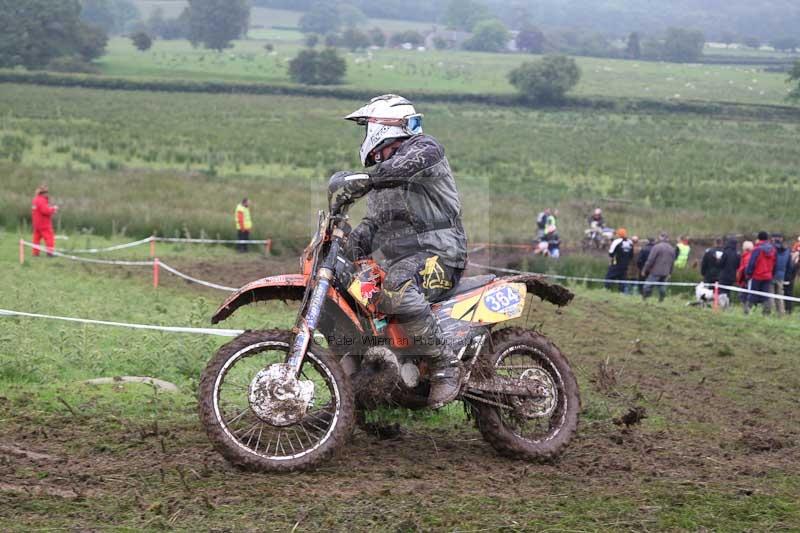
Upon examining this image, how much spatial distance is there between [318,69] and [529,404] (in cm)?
8753

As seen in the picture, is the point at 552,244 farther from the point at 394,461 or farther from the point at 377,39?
the point at 377,39

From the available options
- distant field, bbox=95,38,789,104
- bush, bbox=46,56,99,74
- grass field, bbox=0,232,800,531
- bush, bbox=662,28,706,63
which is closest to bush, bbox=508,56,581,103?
distant field, bbox=95,38,789,104

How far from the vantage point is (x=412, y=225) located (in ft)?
20.1

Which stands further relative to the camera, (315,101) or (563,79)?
(563,79)

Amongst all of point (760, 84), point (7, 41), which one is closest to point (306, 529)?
point (7, 41)

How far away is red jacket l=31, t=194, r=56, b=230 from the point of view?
19.0 metres

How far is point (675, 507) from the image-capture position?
5.28 metres

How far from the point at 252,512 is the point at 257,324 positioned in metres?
7.34

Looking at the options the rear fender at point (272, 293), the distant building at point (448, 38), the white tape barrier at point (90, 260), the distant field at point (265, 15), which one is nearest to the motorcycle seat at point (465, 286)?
the rear fender at point (272, 293)

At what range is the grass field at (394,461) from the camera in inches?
195

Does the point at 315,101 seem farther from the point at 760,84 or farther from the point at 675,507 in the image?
the point at 675,507

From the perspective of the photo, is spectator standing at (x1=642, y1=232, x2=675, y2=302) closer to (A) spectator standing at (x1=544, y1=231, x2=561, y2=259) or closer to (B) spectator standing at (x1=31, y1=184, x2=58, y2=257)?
(A) spectator standing at (x1=544, y1=231, x2=561, y2=259)

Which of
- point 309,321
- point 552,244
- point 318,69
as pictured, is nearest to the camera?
point 309,321

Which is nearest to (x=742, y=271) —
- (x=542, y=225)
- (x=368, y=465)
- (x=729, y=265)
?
(x=729, y=265)
